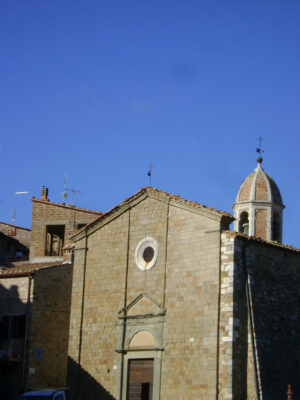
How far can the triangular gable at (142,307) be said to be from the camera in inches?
1091

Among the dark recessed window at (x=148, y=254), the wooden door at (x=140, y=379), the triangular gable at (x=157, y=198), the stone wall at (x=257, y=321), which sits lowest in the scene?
the wooden door at (x=140, y=379)

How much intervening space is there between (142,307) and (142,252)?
6.94 ft

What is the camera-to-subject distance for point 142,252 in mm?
29000

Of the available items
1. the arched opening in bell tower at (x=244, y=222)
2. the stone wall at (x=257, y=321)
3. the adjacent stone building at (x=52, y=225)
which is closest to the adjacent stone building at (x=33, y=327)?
the adjacent stone building at (x=52, y=225)

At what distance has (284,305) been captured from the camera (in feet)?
88.1

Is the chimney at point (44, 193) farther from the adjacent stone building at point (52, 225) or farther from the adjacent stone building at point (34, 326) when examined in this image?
the adjacent stone building at point (34, 326)

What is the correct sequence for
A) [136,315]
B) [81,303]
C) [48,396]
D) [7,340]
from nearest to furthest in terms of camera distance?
[48,396]
[136,315]
[81,303]
[7,340]

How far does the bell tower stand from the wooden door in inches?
313

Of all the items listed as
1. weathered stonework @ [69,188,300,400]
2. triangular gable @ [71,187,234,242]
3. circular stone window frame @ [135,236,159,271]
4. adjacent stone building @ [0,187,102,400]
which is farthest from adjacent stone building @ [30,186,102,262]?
circular stone window frame @ [135,236,159,271]

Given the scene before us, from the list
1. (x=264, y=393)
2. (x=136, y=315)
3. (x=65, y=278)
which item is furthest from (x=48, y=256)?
(x=264, y=393)

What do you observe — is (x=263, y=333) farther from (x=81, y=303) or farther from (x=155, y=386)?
(x=81, y=303)

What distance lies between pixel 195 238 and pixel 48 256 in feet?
45.0

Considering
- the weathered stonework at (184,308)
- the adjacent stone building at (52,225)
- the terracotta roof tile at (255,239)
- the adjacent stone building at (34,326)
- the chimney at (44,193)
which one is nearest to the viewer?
the weathered stonework at (184,308)

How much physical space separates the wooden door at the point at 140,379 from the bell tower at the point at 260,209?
7959 mm
